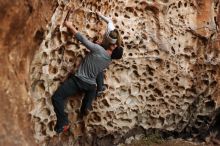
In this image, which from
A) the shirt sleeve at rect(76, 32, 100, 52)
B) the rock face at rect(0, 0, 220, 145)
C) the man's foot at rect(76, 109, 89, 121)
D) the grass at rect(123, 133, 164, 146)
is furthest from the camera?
the grass at rect(123, 133, 164, 146)

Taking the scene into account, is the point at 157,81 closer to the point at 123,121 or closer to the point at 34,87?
the point at 123,121

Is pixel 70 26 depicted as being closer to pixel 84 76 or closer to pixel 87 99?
pixel 84 76

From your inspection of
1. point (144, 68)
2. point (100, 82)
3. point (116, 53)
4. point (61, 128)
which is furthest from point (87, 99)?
point (144, 68)

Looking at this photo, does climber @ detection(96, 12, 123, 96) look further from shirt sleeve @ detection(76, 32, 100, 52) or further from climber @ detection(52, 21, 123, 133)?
shirt sleeve @ detection(76, 32, 100, 52)

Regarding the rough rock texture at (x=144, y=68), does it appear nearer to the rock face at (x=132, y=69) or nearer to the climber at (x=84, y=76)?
the rock face at (x=132, y=69)

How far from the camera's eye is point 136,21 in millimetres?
9008

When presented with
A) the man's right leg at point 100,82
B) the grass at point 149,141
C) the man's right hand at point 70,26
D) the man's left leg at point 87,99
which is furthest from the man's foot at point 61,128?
the grass at point 149,141

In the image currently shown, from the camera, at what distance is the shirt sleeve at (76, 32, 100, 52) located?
303 inches

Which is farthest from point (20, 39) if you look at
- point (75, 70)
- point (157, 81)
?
point (157, 81)

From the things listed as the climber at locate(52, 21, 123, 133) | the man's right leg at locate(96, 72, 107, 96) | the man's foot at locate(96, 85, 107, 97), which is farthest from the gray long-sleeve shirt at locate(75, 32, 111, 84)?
the man's foot at locate(96, 85, 107, 97)

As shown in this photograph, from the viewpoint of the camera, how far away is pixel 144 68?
30.3ft

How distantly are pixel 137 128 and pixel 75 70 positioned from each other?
2.00 metres

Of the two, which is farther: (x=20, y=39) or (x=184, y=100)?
(x=184, y=100)

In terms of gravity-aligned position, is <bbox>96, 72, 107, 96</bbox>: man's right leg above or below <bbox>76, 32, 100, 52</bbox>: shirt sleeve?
below
